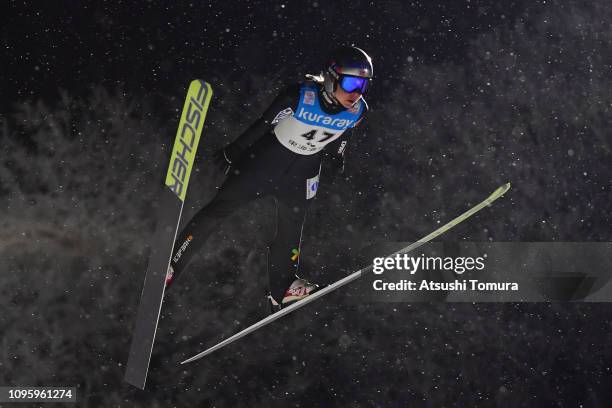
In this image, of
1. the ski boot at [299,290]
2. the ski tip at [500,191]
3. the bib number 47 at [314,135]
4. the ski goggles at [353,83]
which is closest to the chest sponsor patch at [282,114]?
the bib number 47 at [314,135]

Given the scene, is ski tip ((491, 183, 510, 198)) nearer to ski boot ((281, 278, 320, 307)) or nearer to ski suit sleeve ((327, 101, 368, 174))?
ski suit sleeve ((327, 101, 368, 174))

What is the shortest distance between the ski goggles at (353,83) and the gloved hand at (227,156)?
57 cm

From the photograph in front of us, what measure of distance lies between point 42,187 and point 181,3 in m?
1.28

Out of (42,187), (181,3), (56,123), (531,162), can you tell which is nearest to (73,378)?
(42,187)

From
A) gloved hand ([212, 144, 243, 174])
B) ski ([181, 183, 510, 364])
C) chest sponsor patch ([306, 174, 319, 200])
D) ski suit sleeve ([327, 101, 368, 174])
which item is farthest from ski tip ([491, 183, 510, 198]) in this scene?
gloved hand ([212, 144, 243, 174])

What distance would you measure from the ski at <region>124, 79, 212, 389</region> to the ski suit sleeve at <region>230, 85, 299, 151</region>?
22 centimetres

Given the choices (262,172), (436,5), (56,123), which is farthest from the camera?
(436,5)

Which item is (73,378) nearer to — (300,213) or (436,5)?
(300,213)

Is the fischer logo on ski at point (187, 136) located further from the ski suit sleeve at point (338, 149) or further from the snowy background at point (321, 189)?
the ski suit sleeve at point (338, 149)

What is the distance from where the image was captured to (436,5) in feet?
13.3

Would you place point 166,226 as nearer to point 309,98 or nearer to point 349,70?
point 309,98

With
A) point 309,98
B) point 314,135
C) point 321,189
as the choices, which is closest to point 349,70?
point 309,98

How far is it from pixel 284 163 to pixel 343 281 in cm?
73

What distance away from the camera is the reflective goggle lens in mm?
3178
